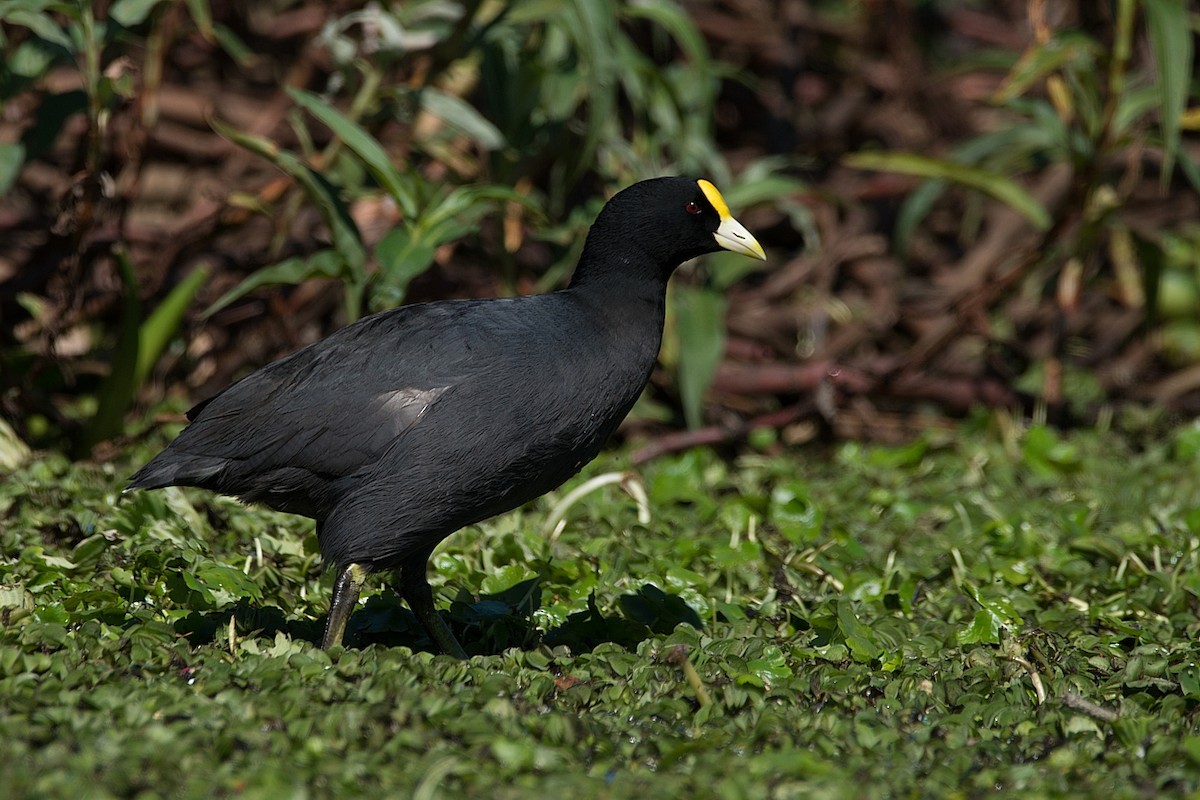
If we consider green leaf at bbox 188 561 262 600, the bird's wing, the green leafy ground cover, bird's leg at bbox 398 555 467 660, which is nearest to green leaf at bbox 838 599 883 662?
the green leafy ground cover

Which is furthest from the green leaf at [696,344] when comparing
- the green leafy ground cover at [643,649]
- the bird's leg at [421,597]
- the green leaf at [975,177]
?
the bird's leg at [421,597]

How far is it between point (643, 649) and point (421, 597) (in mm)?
669

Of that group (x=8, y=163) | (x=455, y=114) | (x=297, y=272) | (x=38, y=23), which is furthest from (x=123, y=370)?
(x=455, y=114)

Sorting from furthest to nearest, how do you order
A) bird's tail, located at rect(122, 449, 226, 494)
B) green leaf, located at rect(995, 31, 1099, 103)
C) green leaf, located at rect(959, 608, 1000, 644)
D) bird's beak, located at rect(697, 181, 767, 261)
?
green leaf, located at rect(995, 31, 1099, 103) → bird's beak, located at rect(697, 181, 767, 261) → green leaf, located at rect(959, 608, 1000, 644) → bird's tail, located at rect(122, 449, 226, 494)

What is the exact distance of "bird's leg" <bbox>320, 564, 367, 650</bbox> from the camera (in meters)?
3.85

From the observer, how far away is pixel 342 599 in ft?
12.7

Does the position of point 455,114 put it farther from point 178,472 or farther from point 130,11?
point 178,472

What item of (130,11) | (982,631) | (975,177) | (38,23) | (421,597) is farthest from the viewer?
(975,177)

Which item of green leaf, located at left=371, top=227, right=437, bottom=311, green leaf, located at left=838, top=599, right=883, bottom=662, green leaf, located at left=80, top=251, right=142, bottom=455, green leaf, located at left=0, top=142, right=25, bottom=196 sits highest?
green leaf, located at left=0, top=142, right=25, bottom=196

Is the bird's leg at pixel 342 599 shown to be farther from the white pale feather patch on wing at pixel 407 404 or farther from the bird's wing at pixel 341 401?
the white pale feather patch on wing at pixel 407 404

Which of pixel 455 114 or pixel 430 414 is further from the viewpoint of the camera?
pixel 455 114

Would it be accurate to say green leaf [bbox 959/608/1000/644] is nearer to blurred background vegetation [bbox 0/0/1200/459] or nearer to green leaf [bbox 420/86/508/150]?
blurred background vegetation [bbox 0/0/1200/459]

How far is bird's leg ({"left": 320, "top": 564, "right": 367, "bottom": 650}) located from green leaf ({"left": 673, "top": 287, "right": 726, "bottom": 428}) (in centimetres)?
244

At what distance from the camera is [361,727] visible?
10.4 feet
